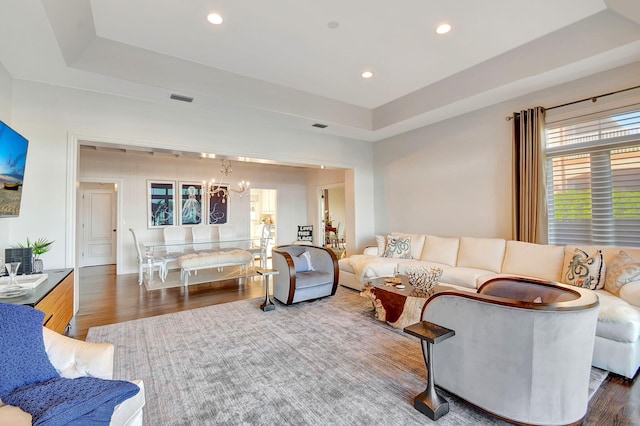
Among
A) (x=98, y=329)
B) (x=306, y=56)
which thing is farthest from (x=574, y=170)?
(x=98, y=329)

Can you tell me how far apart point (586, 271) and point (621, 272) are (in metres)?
0.31

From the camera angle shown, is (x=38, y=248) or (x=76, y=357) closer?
(x=76, y=357)

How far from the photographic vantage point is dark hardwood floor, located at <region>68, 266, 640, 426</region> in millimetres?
2076

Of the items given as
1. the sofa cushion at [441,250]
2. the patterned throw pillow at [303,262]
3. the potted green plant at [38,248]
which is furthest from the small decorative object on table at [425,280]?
the potted green plant at [38,248]

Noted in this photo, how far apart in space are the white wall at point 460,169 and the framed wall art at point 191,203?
180 inches

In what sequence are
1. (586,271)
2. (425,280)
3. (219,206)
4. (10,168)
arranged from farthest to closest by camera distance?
A: (219,206) → (425,280) → (586,271) → (10,168)

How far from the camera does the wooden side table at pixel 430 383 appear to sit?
1.96 m

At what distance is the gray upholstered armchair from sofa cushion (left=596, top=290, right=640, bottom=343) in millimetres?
3034

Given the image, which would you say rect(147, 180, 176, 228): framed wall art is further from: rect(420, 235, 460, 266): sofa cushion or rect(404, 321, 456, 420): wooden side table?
rect(404, 321, 456, 420): wooden side table

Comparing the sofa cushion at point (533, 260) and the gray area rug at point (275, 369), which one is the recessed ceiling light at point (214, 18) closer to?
the gray area rug at point (275, 369)

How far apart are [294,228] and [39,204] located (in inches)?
257

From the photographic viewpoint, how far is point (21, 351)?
1442 mm

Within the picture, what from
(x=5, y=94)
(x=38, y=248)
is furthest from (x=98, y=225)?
(x=5, y=94)

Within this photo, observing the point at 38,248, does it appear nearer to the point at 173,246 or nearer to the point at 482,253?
the point at 173,246
